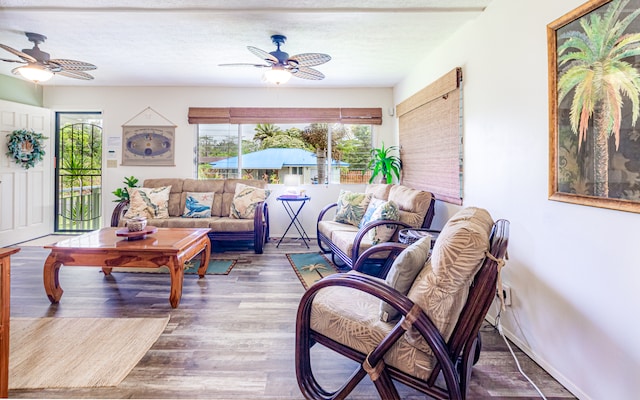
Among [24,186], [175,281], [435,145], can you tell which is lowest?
[175,281]

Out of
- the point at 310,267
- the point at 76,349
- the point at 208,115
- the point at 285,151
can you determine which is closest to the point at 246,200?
the point at 285,151

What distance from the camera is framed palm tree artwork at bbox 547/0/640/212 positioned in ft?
4.33

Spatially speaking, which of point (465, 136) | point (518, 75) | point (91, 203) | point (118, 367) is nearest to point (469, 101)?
point (465, 136)

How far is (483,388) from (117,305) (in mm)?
2696

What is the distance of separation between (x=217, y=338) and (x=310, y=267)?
1643mm

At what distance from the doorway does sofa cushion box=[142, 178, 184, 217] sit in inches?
Result: 52.6

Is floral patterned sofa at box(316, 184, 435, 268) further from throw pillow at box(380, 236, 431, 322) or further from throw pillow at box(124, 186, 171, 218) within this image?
throw pillow at box(124, 186, 171, 218)

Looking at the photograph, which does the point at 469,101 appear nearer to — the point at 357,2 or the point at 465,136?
the point at 465,136

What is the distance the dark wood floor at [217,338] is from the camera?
1.63 metres

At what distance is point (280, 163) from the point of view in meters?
5.37

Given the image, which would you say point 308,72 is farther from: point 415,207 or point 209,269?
point 209,269

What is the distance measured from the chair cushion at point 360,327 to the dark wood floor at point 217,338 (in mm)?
393

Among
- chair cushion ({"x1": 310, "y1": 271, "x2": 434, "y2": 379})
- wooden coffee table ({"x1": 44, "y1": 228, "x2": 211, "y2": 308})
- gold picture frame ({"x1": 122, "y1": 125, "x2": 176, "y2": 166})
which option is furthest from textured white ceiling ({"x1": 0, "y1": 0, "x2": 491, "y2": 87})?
chair cushion ({"x1": 310, "y1": 271, "x2": 434, "y2": 379})

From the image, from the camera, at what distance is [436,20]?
2803 millimetres
